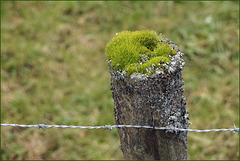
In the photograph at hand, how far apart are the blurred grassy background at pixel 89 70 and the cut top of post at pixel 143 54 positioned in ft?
4.92

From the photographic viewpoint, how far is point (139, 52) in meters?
1.71

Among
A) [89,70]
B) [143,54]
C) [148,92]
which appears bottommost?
[89,70]

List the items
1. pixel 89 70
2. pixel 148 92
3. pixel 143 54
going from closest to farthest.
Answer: pixel 148 92 → pixel 143 54 → pixel 89 70

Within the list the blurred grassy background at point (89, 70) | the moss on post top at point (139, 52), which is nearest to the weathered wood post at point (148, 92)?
the moss on post top at point (139, 52)

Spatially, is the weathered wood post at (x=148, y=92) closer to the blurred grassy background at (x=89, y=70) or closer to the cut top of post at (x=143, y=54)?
the cut top of post at (x=143, y=54)

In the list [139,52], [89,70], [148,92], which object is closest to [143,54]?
[139,52]

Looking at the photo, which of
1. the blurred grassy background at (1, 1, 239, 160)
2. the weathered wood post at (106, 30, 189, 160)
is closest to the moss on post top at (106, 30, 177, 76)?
the weathered wood post at (106, 30, 189, 160)

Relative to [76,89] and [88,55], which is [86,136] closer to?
[76,89]

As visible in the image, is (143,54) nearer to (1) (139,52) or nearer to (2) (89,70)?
(1) (139,52)

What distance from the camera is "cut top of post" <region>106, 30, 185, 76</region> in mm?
1560

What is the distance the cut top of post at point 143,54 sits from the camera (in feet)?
5.12

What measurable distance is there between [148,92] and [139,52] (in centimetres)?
30

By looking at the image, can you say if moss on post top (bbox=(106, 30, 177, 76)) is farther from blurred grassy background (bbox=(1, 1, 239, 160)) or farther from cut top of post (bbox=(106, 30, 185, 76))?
blurred grassy background (bbox=(1, 1, 239, 160))

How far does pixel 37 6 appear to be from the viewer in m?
6.00
